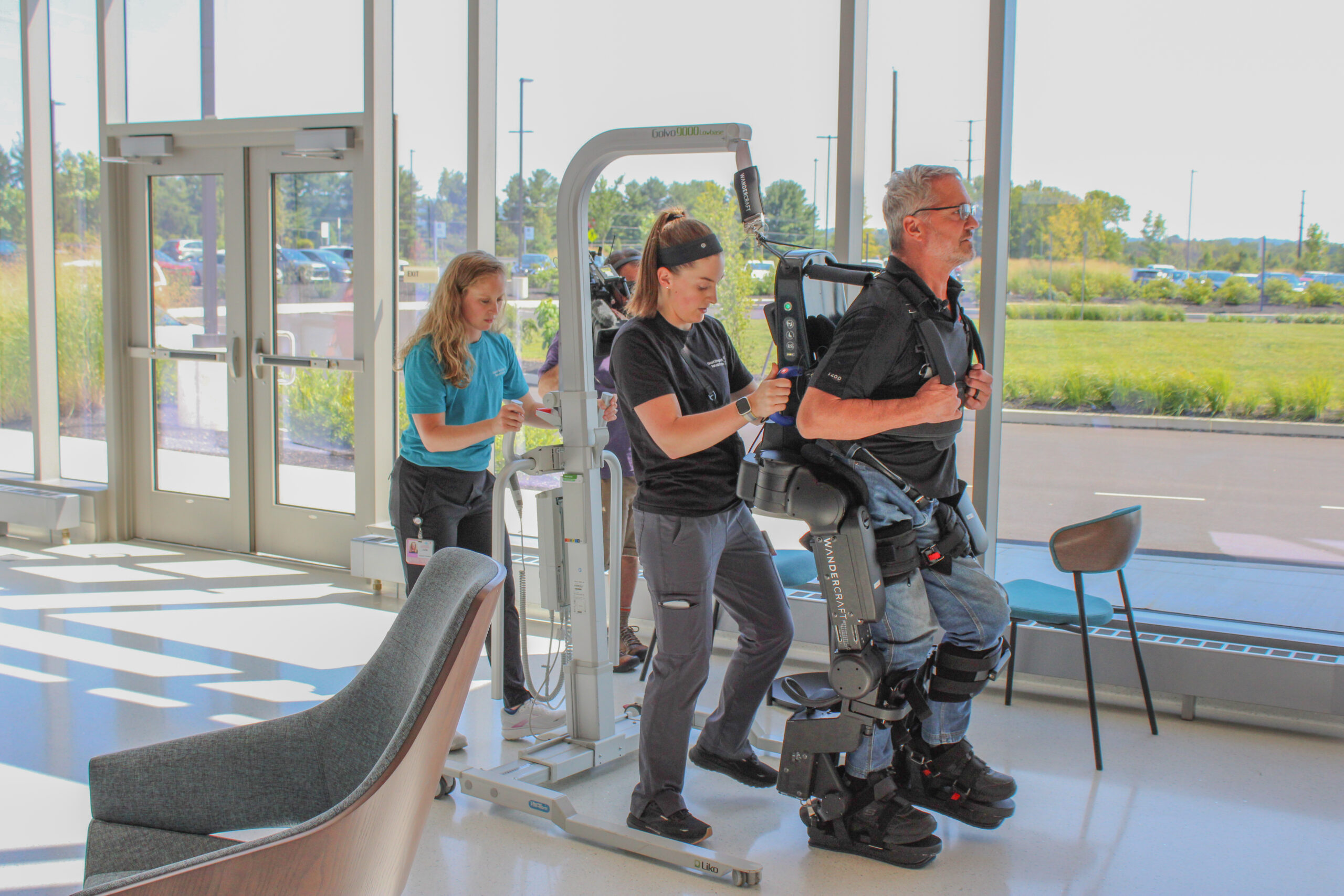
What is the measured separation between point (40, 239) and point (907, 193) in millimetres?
5589

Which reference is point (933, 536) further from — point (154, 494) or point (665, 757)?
point (154, 494)

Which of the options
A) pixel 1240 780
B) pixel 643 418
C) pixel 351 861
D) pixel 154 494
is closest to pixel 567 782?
pixel 643 418

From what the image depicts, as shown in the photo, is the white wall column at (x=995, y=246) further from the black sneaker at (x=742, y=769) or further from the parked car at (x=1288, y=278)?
the black sneaker at (x=742, y=769)

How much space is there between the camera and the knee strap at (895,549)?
268 centimetres

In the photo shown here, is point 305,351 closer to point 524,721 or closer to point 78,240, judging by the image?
point 78,240

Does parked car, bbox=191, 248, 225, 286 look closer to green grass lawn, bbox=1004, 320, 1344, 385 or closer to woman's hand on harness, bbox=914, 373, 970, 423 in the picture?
green grass lawn, bbox=1004, 320, 1344, 385

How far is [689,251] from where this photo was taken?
2705 millimetres

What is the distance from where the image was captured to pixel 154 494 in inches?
248

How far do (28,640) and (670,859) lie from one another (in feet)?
10.4

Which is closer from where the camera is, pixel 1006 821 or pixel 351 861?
pixel 351 861

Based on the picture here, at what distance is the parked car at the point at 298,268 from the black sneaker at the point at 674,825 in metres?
3.65

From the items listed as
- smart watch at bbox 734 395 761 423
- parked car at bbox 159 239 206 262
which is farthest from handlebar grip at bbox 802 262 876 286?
parked car at bbox 159 239 206 262

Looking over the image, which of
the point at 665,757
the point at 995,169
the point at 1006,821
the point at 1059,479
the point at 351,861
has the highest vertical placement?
the point at 995,169

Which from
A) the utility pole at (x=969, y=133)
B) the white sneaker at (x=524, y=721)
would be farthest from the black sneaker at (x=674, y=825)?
the utility pole at (x=969, y=133)
